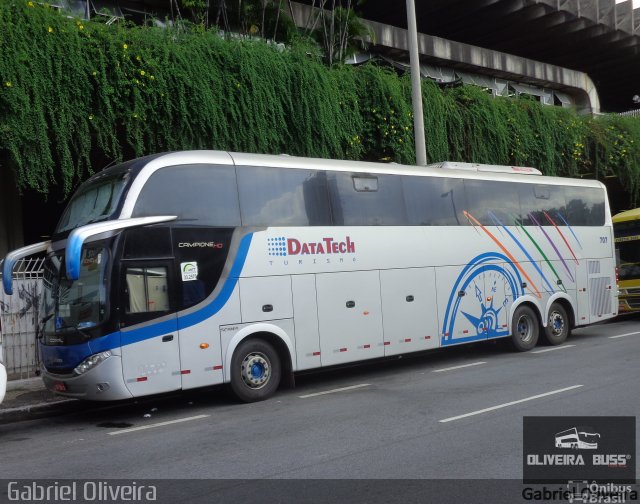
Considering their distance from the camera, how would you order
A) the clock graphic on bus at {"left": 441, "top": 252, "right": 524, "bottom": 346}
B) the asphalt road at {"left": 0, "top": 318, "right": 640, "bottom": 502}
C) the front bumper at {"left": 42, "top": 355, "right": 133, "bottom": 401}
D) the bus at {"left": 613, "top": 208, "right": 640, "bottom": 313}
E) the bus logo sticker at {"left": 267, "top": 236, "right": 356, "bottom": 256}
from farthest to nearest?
the bus at {"left": 613, "top": 208, "right": 640, "bottom": 313} → the clock graphic on bus at {"left": 441, "top": 252, "right": 524, "bottom": 346} → the bus logo sticker at {"left": 267, "top": 236, "right": 356, "bottom": 256} → the front bumper at {"left": 42, "top": 355, "right": 133, "bottom": 401} → the asphalt road at {"left": 0, "top": 318, "right": 640, "bottom": 502}

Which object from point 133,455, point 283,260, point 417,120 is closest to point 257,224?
point 283,260

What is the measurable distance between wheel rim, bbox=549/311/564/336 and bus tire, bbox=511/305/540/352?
471mm

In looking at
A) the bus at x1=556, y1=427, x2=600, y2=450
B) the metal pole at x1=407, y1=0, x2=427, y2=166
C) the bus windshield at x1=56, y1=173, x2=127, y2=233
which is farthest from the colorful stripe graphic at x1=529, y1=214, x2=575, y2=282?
the bus windshield at x1=56, y1=173, x2=127, y2=233

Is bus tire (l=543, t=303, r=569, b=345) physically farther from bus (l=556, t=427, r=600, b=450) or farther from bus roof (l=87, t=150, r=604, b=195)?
bus (l=556, t=427, r=600, b=450)

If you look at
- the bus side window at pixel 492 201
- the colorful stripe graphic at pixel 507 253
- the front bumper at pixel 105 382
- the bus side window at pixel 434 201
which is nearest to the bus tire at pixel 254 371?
the front bumper at pixel 105 382

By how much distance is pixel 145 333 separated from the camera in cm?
949

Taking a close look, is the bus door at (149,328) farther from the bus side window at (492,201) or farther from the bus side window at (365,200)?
the bus side window at (492,201)

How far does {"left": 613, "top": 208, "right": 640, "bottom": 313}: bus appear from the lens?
20391 millimetres

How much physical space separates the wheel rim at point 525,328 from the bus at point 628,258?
6563mm

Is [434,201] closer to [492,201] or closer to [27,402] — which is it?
[492,201]

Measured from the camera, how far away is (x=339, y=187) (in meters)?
12.0

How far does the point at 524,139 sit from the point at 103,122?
1359 centimetres

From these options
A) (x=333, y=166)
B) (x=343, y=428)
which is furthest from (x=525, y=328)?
(x=343, y=428)

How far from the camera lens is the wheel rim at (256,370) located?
10570mm
